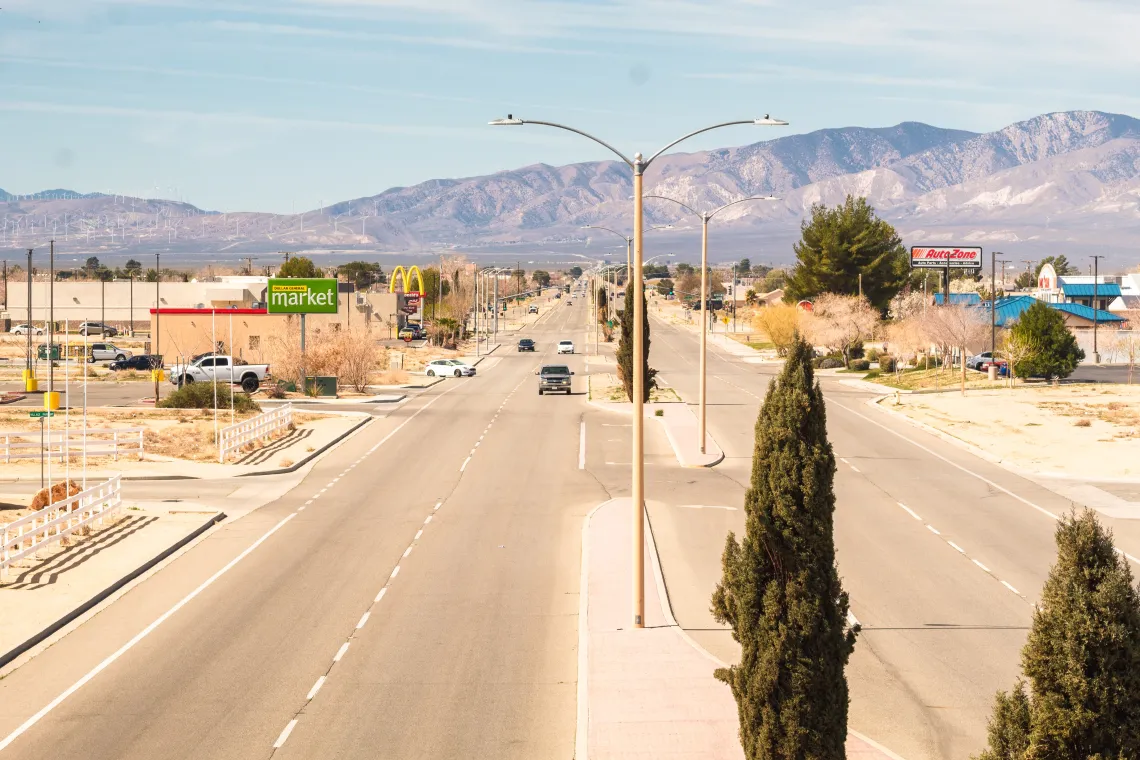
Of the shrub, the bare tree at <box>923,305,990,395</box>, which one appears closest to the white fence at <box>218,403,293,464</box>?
the shrub

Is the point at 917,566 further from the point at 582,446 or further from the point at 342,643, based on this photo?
the point at 582,446

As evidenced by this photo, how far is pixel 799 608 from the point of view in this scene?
46.9 ft

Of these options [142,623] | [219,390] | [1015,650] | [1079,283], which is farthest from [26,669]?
[1079,283]

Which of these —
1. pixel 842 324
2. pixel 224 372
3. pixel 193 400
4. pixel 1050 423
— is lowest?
pixel 1050 423

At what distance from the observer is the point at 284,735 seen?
1562 centimetres

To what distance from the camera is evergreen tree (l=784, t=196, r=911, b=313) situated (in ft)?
361

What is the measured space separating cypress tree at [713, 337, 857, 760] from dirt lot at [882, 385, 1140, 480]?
27660mm

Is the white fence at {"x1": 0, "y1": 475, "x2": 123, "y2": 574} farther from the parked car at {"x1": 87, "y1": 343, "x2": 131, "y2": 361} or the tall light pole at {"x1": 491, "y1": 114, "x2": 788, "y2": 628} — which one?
the parked car at {"x1": 87, "y1": 343, "x2": 131, "y2": 361}

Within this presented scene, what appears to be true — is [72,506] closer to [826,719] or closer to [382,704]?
[382,704]

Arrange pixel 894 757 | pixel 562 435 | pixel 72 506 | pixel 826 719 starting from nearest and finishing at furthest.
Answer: pixel 826 719, pixel 894 757, pixel 72 506, pixel 562 435

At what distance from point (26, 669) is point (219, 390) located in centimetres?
4588

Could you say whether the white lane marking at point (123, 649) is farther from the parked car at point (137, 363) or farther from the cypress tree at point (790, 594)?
the parked car at point (137, 363)

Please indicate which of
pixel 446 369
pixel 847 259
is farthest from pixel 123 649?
pixel 847 259

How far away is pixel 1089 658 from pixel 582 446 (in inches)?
1389
